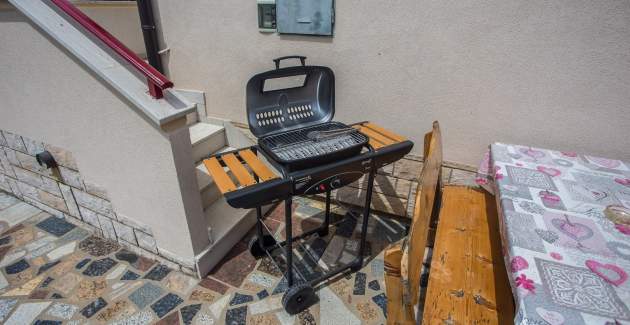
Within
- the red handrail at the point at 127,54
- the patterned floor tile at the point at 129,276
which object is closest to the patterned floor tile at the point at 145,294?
the patterned floor tile at the point at 129,276

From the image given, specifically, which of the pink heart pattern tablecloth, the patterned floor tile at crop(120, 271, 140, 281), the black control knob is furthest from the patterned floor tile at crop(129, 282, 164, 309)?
the pink heart pattern tablecloth

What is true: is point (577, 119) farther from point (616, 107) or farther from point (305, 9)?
point (305, 9)

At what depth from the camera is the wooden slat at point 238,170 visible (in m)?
1.58

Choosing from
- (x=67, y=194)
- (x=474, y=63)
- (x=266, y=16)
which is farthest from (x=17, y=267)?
(x=474, y=63)

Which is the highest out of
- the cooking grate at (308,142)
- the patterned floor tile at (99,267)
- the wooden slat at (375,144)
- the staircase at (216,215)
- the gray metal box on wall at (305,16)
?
the gray metal box on wall at (305,16)

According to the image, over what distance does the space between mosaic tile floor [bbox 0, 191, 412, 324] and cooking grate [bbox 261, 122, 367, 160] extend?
3.84 ft

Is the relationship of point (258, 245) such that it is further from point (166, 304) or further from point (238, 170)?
point (238, 170)

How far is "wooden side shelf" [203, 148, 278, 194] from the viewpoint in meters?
1.56

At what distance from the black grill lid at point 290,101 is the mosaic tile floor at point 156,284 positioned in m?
1.21

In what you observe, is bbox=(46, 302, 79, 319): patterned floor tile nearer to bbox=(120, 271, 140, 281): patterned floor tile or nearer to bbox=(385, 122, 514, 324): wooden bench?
bbox=(120, 271, 140, 281): patterned floor tile

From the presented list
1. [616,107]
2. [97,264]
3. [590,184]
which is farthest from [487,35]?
[97,264]

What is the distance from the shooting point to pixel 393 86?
2.52m

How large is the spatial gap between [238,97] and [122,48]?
4.67 ft

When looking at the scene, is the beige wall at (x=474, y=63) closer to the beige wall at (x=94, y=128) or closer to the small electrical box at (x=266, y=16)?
the small electrical box at (x=266, y=16)
